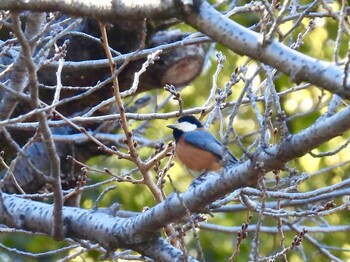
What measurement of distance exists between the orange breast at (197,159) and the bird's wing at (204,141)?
1.1 inches

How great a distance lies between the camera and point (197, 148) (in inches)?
213

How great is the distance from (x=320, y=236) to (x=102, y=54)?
132 inches

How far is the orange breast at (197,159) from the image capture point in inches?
203

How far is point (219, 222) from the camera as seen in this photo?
783 centimetres

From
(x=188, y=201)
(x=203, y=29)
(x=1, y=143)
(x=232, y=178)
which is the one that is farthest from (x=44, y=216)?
(x=1, y=143)

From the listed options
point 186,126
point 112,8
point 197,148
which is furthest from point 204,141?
point 112,8

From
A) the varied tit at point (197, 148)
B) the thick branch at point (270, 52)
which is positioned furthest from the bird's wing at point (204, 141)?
the thick branch at point (270, 52)

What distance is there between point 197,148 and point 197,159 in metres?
0.13

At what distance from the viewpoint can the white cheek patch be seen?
18.5ft

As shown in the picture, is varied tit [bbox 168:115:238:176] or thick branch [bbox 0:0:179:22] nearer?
thick branch [bbox 0:0:179:22]

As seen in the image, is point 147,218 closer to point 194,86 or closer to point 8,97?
point 8,97

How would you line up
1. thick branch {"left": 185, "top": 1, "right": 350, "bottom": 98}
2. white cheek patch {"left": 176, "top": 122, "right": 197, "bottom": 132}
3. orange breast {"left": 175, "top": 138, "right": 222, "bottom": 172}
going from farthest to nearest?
white cheek patch {"left": 176, "top": 122, "right": 197, "bottom": 132} → orange breast {"left": 175, "top": 138, "right": 222, "bottom": 172} → thick branch {"left": 185, "top": 1, "right": 350, "bottom": 98}

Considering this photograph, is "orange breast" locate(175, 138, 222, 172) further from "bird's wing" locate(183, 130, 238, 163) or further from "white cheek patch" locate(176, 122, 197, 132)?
"white cheek patch" locate(176, 122, 197, 132)

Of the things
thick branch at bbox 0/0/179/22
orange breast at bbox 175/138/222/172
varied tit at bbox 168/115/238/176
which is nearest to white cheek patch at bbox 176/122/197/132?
varied tit at bbox 168/115/238/176
